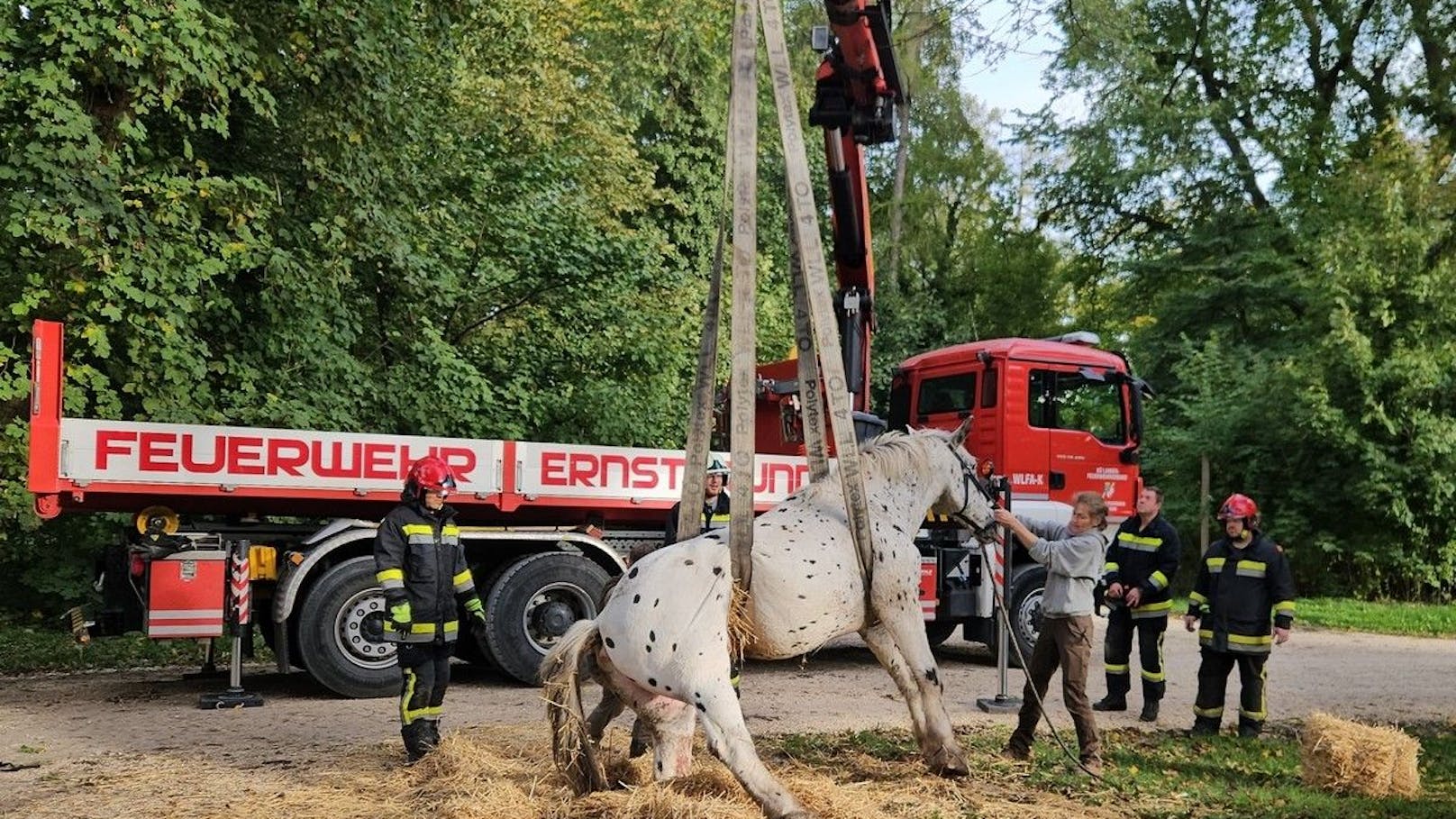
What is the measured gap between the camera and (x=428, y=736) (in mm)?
6809

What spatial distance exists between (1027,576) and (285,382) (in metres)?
7.84

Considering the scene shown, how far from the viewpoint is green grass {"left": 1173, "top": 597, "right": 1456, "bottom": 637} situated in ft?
54.6

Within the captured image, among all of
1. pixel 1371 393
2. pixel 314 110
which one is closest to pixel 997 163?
pixel 1371 393

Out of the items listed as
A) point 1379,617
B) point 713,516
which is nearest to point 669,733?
point 713,516

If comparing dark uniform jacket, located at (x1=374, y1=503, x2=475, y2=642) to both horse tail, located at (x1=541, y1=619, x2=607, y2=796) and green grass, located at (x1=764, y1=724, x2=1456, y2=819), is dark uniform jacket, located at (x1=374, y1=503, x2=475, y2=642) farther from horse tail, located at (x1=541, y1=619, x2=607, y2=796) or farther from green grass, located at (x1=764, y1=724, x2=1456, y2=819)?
green grass, located at (x1=764, y1=724, x2=1456, y2=819)

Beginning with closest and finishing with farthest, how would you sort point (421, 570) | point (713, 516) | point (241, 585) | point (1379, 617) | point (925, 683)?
point (925, 683), point (421, 570), point (241, 585), point (713, 516), point (1379, 617)

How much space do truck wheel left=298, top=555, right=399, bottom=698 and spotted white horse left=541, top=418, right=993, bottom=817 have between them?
3.82m


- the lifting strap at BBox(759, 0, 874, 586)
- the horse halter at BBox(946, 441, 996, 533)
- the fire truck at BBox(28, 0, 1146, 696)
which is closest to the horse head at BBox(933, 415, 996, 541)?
the horse halter at BBox(946, 441, 996, 533)

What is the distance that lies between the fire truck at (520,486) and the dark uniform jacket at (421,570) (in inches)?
99.0

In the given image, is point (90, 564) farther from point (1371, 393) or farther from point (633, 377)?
point (1371, 393)

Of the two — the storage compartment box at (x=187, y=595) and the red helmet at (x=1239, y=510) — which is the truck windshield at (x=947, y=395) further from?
the storage compartment box at (x=187, y=595)

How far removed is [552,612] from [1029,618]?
4317mm

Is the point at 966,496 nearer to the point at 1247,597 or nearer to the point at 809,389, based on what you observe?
the point at 809,389

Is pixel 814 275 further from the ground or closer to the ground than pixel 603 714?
further from the ground
